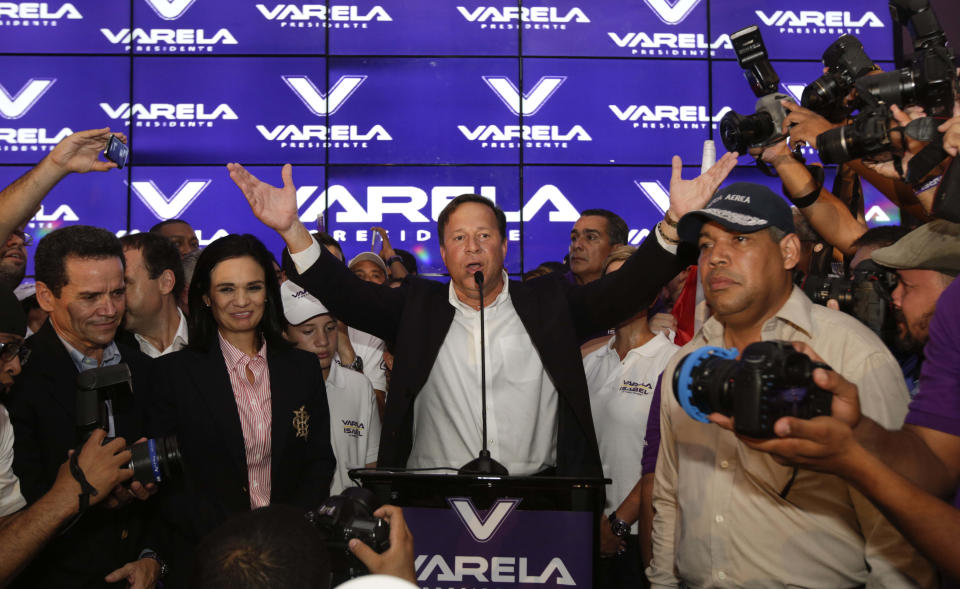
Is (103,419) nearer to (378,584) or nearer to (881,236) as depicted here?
(378,584)

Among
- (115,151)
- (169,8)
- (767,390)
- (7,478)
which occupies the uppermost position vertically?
(169,8)

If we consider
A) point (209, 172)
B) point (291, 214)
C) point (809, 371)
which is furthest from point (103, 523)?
point (209, 172)

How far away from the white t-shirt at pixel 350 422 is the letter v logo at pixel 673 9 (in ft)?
15.8

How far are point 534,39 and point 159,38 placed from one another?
10.4 feet

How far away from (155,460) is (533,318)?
1418 mm

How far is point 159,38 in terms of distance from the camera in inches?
284

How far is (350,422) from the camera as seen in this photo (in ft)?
12.6

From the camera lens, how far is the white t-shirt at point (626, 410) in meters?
3.62

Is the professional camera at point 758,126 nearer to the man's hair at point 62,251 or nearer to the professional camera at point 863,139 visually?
the professional camera at point 863,139

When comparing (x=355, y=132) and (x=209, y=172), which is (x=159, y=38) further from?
(x=355, y=132)

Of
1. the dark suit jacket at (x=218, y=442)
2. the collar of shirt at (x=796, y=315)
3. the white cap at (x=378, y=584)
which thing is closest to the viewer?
the white cap at (x=378, y=584)

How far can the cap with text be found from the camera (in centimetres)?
233

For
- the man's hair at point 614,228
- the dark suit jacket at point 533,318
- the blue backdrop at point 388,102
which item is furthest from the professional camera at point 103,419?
the blue backdrop at point 388,102

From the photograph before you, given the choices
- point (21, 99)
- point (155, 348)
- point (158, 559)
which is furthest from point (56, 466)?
point (21, 99)
